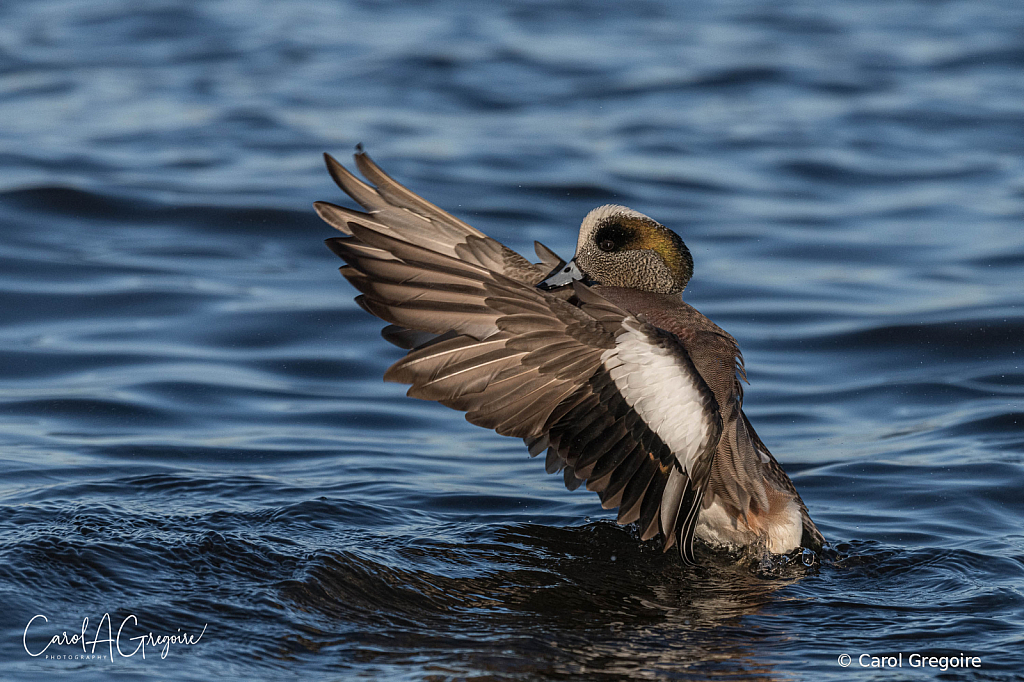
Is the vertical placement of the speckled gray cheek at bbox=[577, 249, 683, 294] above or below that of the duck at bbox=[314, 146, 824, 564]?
above

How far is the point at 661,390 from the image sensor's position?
3883mm

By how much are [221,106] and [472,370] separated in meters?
8.38

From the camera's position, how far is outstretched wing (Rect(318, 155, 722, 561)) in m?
3.91

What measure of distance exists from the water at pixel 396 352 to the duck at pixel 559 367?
0.39 meters

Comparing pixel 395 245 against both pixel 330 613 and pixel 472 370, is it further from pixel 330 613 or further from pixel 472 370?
pixel 330 613

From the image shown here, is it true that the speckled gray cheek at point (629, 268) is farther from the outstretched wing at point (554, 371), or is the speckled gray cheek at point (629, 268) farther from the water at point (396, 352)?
the water at point (396, 352)
